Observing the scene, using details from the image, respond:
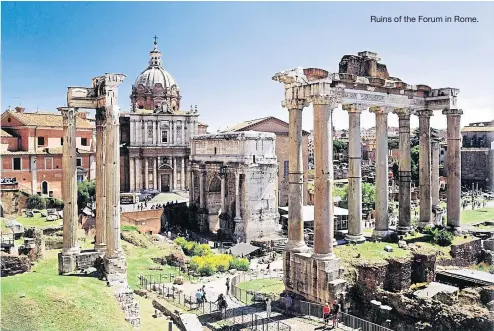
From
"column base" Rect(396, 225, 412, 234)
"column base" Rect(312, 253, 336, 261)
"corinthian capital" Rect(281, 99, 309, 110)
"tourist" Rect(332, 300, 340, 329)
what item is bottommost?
"tourist" Rect(332, 300, 340, 329)

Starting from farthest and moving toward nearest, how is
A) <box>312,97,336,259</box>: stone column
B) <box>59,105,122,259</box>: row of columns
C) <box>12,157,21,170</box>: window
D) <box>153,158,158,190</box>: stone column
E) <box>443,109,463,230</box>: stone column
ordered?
<box>153,158,158,190</box>: stone column < <box>12,157,21,170</box>: window < <box>443,109,463,230</box>: stone column < <box>59,105,122,259</box>: row of columns < <box>312,97,336,259</box>: stone column

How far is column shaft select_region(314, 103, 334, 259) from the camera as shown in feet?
52.8

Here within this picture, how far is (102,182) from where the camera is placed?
1839 centimetres

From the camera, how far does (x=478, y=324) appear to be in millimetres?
13820

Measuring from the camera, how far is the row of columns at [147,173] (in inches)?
2027

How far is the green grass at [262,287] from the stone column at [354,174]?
11.6 ft

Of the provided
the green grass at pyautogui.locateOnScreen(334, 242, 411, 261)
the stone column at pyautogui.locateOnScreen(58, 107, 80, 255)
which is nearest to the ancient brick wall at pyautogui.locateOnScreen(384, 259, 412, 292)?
the green grass at pyautogui.locateOnScreen(334, 242, 411, 261)

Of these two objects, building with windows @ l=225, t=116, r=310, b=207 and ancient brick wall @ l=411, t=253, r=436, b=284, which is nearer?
ancient brick wall @ l=411, t=253, r=436, b=284

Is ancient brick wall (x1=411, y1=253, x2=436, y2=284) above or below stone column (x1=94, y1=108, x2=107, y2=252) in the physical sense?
below

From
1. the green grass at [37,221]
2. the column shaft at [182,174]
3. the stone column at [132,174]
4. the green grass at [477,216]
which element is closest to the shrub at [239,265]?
the green grass at [37,221]

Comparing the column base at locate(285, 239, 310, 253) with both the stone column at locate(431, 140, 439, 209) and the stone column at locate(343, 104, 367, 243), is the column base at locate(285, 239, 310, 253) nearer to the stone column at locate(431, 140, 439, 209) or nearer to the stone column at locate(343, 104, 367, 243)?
the stone column at locate(343, 104, 367, 243)

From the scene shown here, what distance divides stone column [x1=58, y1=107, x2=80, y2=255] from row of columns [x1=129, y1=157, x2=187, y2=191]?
33145 millimetres

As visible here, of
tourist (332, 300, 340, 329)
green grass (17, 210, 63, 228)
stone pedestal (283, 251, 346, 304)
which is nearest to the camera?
tourist (332, 300, 340, 329)

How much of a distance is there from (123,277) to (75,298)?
10.6 ft
